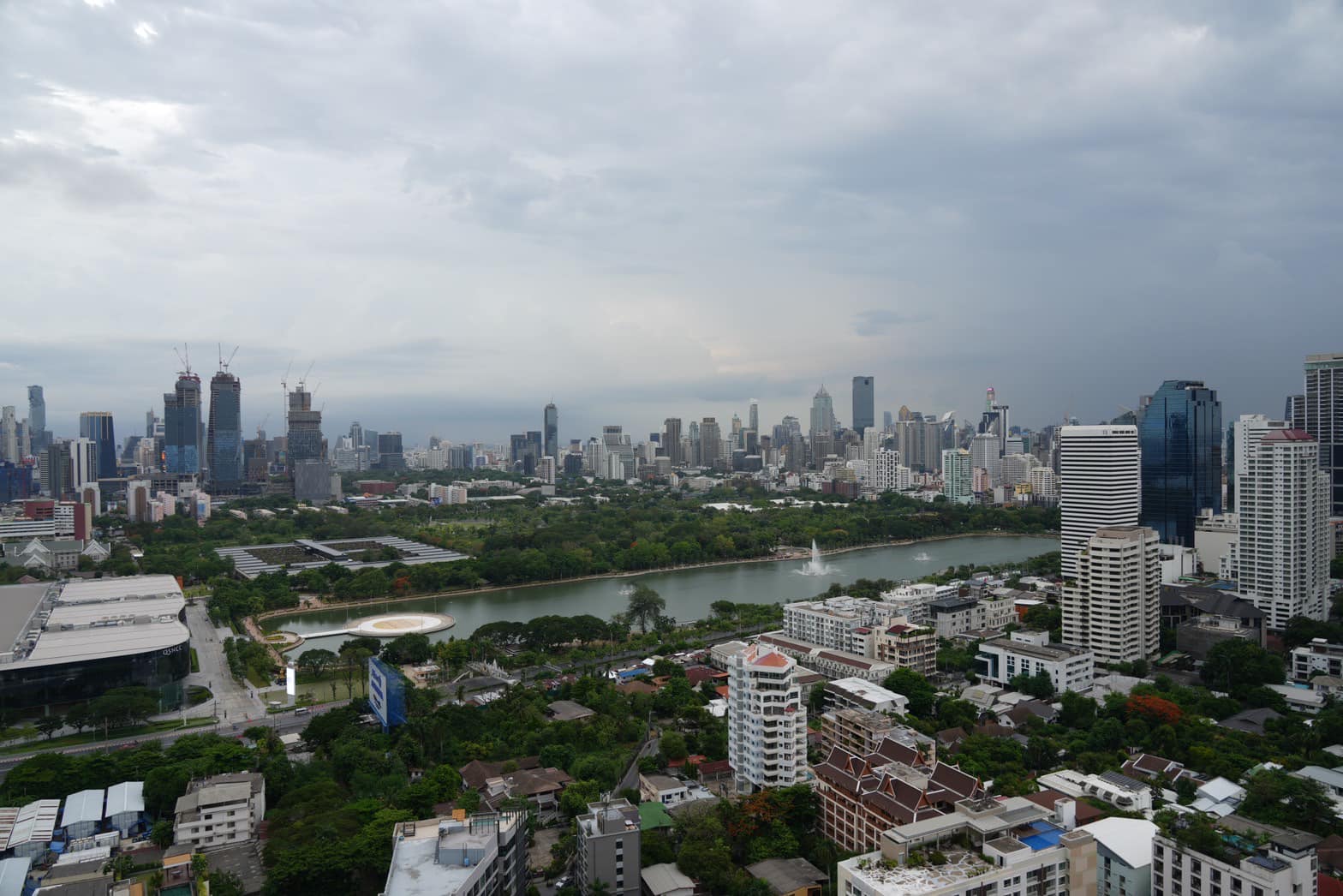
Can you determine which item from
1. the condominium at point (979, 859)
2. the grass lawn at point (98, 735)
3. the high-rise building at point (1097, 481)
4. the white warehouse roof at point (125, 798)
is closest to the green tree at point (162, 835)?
the white warehouse roof at point (125, 798)

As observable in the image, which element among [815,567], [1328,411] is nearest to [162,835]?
[815,567]

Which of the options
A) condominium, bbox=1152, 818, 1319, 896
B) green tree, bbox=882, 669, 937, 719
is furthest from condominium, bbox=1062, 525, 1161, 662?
condominium, bbox=1152, 818, 1319, 896

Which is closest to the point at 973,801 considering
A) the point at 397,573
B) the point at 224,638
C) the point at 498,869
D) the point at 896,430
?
the point at 498,869

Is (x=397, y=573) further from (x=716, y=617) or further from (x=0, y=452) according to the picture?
(x=0, y=452)

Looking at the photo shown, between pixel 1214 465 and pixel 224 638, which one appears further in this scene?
pixel 1214 465

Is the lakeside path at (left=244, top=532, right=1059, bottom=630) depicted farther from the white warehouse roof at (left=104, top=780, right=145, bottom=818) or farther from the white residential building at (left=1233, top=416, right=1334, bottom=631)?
the white residential building at (left=1233, top=416, right=1334, bottom=631)

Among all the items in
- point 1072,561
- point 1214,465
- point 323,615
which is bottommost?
point 323,615

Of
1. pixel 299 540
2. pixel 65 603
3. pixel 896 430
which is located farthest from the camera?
pixel 896 430

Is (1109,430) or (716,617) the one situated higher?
(1109,430)
